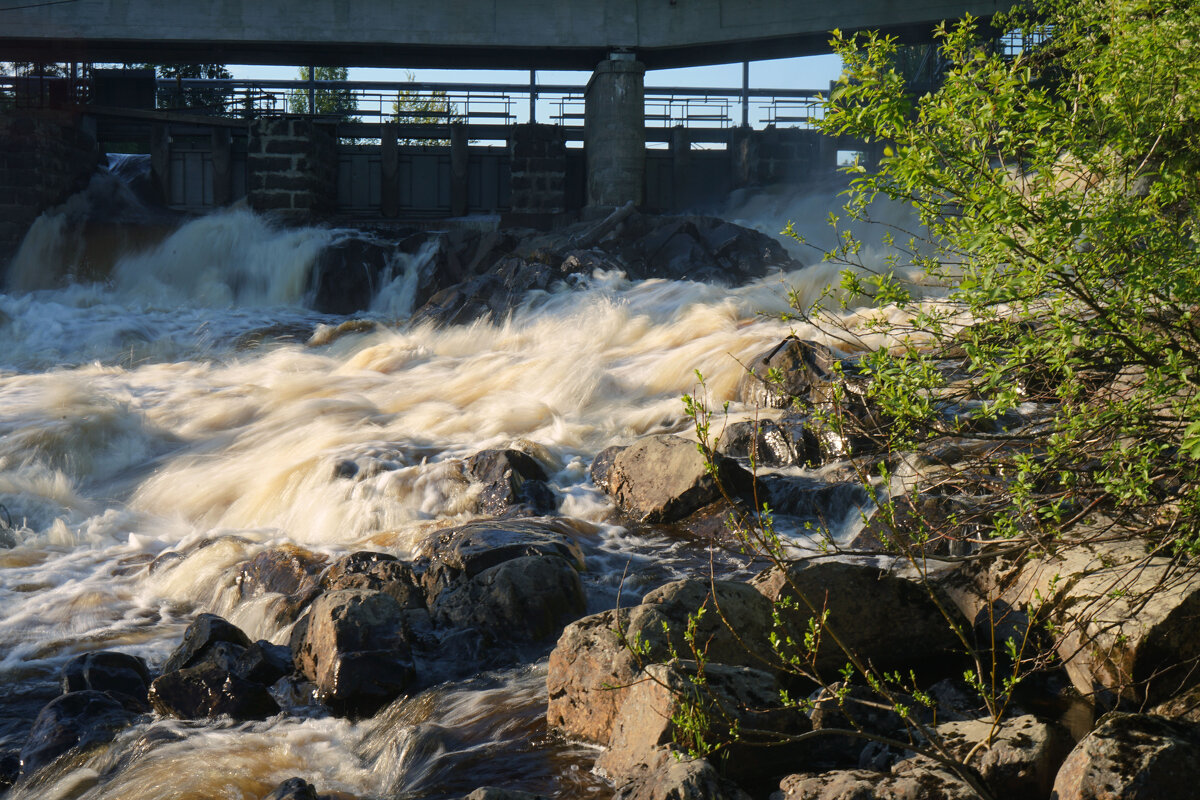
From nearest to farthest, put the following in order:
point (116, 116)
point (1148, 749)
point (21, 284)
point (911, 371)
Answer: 1. point (1148, 749)
2. point (911, 371)
3. point (21, 284)
4. point (116, 116)

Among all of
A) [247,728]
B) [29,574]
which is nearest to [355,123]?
[29,574]

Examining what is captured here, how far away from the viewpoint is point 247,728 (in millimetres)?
5465

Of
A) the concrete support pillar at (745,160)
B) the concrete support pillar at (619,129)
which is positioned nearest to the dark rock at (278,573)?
the concrete support pillar at (619,129)

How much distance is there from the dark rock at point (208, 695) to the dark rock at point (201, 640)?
20 centimetres

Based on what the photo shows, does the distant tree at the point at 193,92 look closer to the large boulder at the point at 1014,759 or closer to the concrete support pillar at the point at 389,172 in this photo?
the concrete support pillar at the point at 389,172

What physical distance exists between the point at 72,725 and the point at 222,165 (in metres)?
22.5

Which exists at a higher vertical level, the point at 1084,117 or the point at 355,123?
the point at 355,123

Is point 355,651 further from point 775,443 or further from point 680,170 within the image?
point 680,170

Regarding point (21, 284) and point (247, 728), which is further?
point (21, 284)

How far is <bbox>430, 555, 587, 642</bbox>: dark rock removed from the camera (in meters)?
6.38

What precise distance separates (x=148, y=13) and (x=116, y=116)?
308 centimetres

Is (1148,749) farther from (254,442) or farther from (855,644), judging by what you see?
(254,442)

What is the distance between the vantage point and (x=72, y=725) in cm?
538

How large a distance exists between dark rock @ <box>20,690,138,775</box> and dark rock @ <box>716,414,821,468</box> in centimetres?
536
